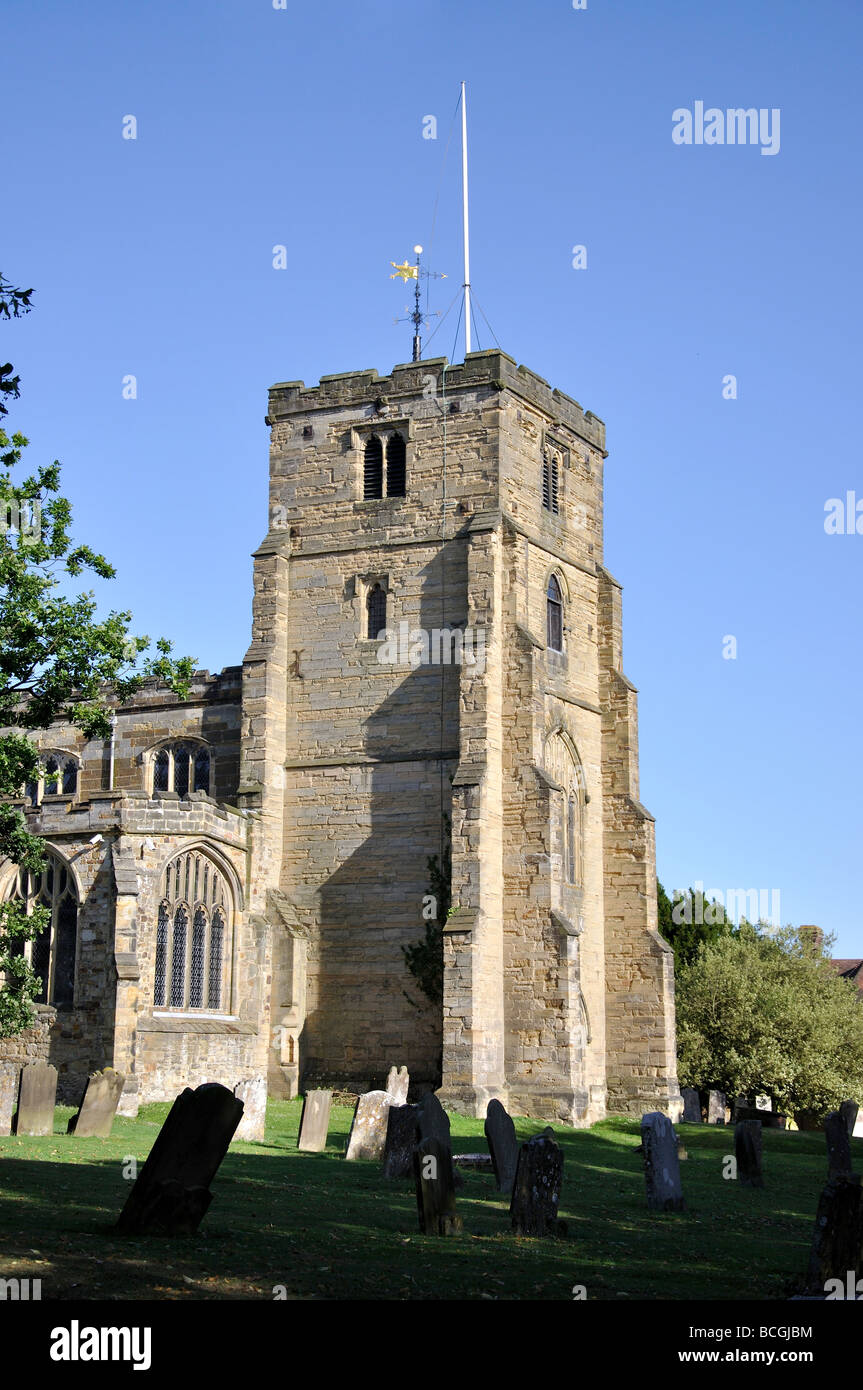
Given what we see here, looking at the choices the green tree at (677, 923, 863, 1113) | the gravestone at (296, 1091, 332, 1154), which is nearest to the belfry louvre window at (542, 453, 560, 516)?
the green tree at (677, 923, 863, 1113)

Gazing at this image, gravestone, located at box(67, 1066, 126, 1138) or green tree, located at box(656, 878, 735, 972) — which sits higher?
green tree, located at box(656, 878, 735, 972)

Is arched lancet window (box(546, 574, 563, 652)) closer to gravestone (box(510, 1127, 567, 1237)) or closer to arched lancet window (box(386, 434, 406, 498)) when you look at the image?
arched lancet window (box(386, 434, 406, 498))

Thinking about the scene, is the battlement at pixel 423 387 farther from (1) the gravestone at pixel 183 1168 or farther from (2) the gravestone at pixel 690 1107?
(1) the gravestone at pixel 183 1168

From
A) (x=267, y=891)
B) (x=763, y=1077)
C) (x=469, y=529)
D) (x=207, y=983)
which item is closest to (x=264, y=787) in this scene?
(x=267, y=891)

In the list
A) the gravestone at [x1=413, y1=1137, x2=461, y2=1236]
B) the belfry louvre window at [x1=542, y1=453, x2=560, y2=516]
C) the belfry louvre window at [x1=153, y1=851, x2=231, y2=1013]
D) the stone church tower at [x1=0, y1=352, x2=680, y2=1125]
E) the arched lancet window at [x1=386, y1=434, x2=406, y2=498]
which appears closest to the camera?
the gravestone at [x1=413, y1=1137, x2=461, y2=1236]

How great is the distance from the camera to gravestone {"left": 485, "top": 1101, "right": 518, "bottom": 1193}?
18.8m

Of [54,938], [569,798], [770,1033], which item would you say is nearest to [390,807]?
[569,798]

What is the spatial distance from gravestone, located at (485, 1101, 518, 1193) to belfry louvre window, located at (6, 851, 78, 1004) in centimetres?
1424

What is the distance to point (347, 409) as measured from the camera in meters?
38.8

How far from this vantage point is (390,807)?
3603 centimetres

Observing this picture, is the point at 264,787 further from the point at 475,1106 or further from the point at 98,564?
the point at 98,564

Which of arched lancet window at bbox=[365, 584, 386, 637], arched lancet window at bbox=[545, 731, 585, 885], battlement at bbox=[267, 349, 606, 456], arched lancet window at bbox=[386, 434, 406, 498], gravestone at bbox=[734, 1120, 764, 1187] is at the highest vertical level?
battlement at bbox=[267, 349, 606, 456]

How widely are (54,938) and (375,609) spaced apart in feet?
36.8
